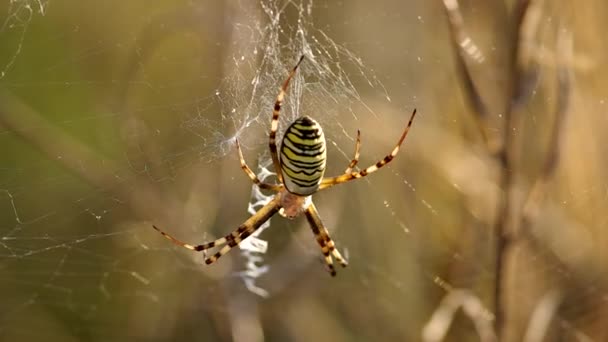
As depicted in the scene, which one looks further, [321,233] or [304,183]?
[321,233]

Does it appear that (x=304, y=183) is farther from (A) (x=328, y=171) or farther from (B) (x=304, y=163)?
(A) (x=328, y=171)

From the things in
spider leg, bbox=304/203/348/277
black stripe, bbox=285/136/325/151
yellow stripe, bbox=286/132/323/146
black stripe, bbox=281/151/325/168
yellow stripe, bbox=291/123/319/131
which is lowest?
spider leg, bbox=304/203/348/277

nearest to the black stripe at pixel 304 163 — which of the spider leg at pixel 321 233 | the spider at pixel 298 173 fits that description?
the spider at pixel 298 173

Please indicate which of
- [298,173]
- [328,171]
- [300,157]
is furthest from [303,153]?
[328,171]

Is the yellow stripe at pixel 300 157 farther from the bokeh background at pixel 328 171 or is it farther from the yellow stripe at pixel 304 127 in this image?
the bokeh background at pixel 328 171

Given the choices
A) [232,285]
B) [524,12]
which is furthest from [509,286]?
[232,285]

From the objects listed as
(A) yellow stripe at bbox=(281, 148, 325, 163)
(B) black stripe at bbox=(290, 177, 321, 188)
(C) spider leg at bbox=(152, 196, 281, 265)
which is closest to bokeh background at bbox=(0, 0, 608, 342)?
(C) spider leg at bbox=(152, 196, 281, 265)

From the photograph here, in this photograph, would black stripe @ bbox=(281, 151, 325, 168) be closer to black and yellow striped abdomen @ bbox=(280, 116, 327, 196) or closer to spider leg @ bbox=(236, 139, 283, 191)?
black and yellow striped abdomen @ bbox=(280, 116, 327, 196)
